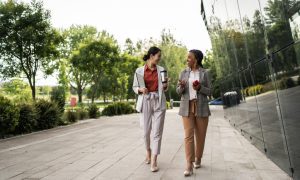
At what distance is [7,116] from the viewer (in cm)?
917

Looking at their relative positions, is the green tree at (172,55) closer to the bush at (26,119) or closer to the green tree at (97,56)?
the green tree at (97,56)

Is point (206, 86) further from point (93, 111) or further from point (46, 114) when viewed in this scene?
point (93, 111)

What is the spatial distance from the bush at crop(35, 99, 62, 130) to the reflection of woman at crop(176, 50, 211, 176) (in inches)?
338

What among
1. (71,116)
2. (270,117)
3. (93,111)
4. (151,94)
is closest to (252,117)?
(270,117)

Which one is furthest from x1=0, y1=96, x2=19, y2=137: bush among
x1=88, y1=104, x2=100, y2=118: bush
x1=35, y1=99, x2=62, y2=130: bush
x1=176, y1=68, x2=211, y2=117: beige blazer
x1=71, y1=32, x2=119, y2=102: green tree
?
x1=71, y1=32, x2=119, y2=102: green tree

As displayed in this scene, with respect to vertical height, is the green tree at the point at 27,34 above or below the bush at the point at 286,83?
above

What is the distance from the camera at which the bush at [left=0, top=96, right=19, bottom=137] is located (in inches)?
360

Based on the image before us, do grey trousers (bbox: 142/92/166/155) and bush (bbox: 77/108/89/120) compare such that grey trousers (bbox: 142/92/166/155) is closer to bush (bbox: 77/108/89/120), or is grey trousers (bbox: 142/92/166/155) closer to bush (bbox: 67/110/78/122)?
bush (bbox: 67/110/78/122)

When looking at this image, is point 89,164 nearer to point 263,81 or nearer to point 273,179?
point 273,179

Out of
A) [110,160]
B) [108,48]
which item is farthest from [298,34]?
[108,48]

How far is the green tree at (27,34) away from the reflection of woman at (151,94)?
11204 mm

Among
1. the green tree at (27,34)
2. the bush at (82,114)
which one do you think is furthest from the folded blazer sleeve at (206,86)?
the bush at (82,114)

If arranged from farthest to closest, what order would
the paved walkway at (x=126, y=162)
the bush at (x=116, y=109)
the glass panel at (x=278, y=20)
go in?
the bush at (x=116, y=109) → the paved walkway at (x=126, y=162) → the glass panel at (x=278, y=20)

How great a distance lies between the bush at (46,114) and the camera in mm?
11625
